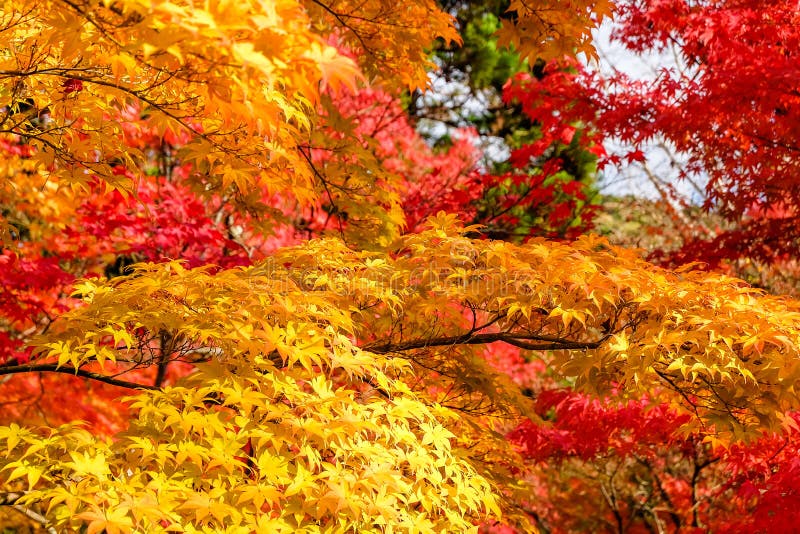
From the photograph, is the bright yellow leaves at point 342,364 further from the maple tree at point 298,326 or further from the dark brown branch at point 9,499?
the dark brown branch at point 9,499

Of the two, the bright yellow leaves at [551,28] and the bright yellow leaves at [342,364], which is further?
the bright yellow leaves at [551,28]

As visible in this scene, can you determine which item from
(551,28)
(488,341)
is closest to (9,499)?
(488,341)

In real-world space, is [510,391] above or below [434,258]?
below

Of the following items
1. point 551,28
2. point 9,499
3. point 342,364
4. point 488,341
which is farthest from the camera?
point 551,28

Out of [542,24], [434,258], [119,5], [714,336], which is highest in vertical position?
[542,24]

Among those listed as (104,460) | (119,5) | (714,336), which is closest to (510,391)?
(714,336)

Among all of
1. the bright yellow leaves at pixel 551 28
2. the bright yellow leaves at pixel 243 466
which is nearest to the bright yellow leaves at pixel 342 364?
the bright yellow leaves at pixel 243 466

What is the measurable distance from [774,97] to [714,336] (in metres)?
2.51

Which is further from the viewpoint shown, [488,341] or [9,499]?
[488,341]

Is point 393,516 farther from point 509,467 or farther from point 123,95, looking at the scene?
point 509,467

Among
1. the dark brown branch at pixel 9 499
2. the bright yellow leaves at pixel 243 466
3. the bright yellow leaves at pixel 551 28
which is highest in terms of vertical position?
the bright yellow leaves at pixel 551 28

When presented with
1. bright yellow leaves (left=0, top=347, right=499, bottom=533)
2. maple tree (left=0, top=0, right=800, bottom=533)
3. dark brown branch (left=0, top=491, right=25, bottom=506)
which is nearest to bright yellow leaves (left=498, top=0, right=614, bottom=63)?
maple tree (left=0, top=0, right=800, bottom=533)

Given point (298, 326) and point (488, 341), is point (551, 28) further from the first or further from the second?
point (298, 326)

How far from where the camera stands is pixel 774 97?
4.58 metres
